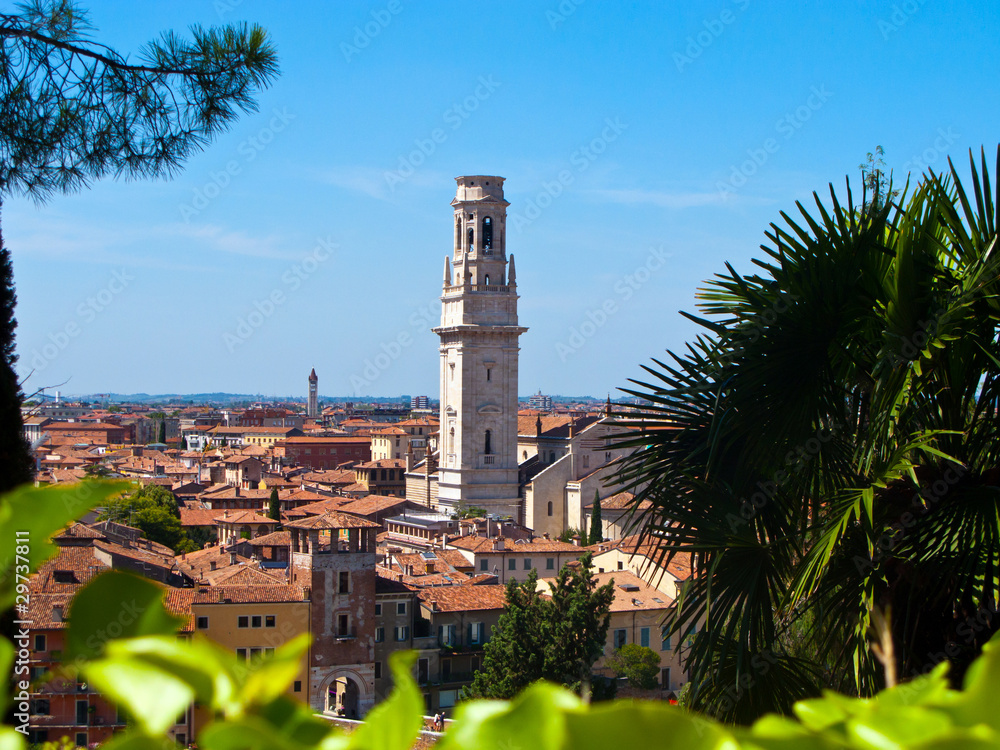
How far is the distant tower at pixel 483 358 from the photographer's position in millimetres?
50281

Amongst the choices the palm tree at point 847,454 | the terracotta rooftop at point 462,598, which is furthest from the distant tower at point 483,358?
the palm tree at point 847,454

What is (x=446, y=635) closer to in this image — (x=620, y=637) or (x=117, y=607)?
(x=620, y=637)

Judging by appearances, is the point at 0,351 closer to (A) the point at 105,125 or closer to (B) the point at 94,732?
(A) the point at 105,125

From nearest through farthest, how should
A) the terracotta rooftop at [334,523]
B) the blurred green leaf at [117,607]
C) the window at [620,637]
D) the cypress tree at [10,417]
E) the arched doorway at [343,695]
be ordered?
1. the blurred green leaf at [117,607]
2. the cypress tree at [10,417]
3. the arched doorway at [343,695]
4. the terracotta rooftop at [334,523]
5. the window at [620,637]

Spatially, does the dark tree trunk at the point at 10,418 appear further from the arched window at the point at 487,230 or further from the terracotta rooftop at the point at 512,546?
the arched window at the point at 487,230

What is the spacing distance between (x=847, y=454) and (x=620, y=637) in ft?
79.1

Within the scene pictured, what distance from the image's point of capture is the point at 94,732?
1867 centimetres

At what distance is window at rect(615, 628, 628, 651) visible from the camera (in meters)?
27.7

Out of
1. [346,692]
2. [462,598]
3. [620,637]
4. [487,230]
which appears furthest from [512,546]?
[487,230]

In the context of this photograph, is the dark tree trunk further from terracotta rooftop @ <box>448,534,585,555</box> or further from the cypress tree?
terracotta rooftop @ <box>448,534,585,555</box>

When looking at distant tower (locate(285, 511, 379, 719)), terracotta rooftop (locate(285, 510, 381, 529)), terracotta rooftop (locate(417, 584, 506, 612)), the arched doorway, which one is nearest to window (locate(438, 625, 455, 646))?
terracotta rooftop (locate(417, 584, 506, 612))

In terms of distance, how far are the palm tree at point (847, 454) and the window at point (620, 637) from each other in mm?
23340

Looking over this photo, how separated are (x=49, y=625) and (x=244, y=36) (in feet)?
48.6

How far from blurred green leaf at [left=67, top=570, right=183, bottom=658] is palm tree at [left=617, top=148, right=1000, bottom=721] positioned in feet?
11.3
